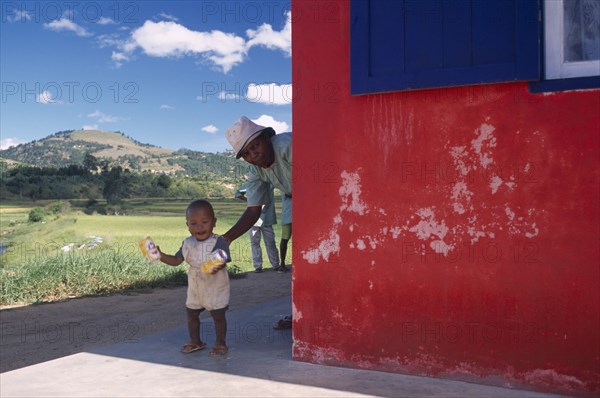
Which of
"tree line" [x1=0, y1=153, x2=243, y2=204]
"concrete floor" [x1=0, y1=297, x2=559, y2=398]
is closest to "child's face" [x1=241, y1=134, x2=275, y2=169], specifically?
"concrete floor" [x1=0, y1=297, x2=559, y2=398]

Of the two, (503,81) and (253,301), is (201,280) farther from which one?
(253,301)

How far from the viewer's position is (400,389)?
3402 millimetres

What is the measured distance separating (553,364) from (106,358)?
2937 mm

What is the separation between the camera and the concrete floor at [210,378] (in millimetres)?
3414

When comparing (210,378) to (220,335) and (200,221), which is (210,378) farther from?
(200,221)

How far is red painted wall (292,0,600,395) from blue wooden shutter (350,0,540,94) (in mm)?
99

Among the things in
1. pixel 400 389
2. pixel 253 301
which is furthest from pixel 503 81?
pixel 253 301

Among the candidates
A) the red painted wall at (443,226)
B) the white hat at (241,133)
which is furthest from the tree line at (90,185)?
the red painted wall at (443,226)

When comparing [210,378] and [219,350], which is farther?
[219,350]

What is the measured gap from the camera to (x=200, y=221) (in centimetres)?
421

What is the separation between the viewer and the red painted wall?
10.6ft

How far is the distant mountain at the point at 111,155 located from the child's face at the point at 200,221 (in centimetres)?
6864

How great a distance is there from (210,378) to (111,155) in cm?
10982

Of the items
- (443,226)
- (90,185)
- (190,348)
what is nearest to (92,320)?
(190,348)
